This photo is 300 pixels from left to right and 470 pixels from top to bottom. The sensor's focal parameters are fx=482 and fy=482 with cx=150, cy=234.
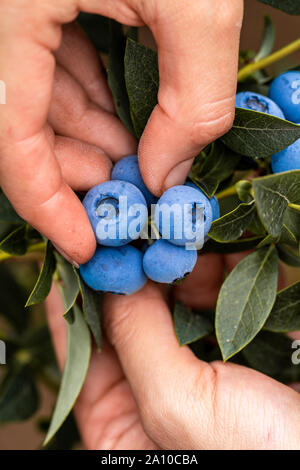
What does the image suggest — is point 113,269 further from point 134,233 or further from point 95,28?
point 95,28

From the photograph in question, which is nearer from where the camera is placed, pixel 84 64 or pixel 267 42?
pixel 84 64

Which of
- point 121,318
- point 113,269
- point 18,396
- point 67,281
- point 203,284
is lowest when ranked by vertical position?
point 18,396

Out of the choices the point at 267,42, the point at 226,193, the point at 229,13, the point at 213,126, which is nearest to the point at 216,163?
the point at 226,193

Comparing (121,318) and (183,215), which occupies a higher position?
(183,215)

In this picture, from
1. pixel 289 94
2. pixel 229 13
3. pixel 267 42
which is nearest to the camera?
pixel 229 13

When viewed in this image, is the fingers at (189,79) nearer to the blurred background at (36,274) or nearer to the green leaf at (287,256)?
the green leaf at (287,256)

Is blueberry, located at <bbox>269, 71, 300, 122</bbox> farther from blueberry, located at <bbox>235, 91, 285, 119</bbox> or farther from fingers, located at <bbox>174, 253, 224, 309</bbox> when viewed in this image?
fingers, located at <bbox>174, 253, 224, 309</bbox>
